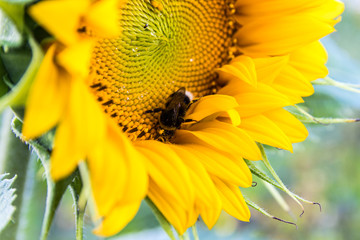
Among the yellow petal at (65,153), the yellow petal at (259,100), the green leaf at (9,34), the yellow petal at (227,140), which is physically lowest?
the yellow petal at (227,140)

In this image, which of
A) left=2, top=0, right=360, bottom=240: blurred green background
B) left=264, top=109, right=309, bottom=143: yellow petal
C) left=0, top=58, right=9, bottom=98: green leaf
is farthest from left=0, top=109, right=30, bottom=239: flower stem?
left=2, top=0, right=360, bottom=240: blurred green background

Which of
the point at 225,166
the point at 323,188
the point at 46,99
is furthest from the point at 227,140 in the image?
the point at 323,188

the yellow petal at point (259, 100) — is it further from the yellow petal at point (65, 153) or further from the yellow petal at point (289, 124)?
the yellow petal at point (65, 153)

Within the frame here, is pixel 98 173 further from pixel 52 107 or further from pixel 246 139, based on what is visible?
pixel 246 139

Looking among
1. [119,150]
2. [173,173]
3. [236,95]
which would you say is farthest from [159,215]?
[236,95]

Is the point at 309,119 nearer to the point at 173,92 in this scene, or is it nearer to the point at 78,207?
the point at 173,92

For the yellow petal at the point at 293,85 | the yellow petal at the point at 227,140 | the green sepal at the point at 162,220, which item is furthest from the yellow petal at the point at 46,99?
the yellow petal at the point at 293,85
